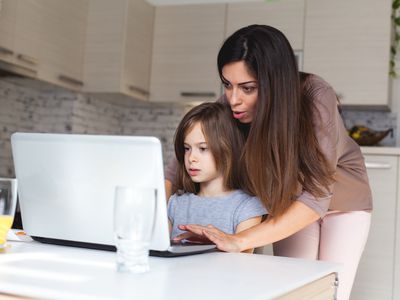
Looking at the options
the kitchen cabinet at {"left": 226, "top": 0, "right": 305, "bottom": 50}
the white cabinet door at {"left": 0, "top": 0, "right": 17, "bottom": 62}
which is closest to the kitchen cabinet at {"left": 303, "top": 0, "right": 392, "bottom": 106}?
the kitchen cabinet at {"left": 226, "top": 0, "right": 305, "bottom": 50}

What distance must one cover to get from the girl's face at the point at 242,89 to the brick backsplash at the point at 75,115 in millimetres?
2578

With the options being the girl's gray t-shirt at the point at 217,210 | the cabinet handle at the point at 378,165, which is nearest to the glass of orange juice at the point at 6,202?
the girl's gray t-shirt at the point at 217,210

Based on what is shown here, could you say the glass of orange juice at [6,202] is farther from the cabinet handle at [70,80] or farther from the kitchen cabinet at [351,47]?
the kitchen cabinet at [351,47]

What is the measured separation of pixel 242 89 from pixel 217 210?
0.37 metres

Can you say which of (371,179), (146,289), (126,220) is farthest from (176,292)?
(371,179)

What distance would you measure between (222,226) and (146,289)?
2.91 feet

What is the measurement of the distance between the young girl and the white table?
389 millimetres

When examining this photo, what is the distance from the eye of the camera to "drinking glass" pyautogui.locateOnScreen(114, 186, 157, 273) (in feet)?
3.44

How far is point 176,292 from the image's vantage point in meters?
0.90

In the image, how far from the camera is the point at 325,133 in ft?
5.76

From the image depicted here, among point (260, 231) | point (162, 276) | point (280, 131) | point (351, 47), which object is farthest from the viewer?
point (351, 47)

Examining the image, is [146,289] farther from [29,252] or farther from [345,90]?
[345,90]

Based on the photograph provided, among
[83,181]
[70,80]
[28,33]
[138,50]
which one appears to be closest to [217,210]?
[83,181]

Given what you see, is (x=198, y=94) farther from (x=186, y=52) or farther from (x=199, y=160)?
(x=199, y=160)
